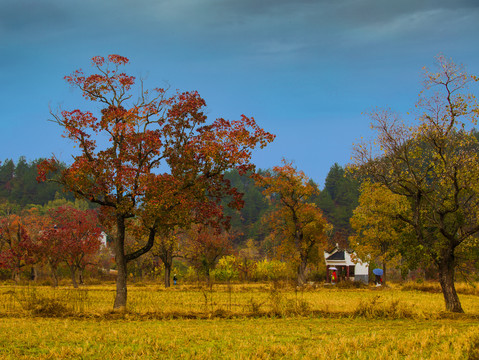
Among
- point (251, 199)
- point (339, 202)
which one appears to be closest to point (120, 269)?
point (339, 202)

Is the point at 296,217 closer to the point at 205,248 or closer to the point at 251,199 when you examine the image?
the point at 205,248

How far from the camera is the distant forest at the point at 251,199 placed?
120 metres

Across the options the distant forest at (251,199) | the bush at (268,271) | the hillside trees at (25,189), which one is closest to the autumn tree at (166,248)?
the bush at (268,271)

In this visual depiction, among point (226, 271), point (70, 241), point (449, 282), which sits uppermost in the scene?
point (70, 241)

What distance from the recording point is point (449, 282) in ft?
73.7

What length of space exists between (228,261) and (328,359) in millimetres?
57763

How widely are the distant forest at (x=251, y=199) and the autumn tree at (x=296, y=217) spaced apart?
47.5 m

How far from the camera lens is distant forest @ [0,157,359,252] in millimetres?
120312

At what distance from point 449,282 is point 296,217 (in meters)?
32.8

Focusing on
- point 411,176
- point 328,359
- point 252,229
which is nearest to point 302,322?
point 328,359

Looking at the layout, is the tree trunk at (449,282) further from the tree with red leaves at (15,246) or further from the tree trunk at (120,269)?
the tree with red leaves at (15,246)

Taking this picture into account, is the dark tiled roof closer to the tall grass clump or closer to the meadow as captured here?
the meadow

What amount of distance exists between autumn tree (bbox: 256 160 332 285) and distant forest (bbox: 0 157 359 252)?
1869 inches

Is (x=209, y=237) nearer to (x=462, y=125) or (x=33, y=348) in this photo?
(x=462, y=125)
